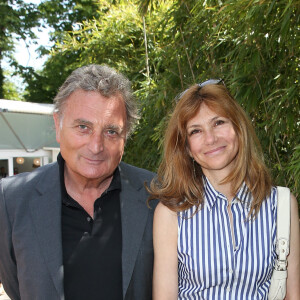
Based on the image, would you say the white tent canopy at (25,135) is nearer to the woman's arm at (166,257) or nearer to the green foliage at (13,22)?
the woman's arm at (166,257)

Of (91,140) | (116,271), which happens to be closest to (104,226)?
(116,271)

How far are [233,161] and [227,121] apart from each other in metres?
0.20

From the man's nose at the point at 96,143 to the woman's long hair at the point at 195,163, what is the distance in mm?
328

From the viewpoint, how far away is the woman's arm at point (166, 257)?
176 cm

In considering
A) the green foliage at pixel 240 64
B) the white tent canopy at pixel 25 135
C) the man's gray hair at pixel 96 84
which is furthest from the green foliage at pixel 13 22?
the man's gray hair at pixel 96 84

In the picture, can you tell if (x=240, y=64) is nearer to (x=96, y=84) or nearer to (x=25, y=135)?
(x=96, y=84)

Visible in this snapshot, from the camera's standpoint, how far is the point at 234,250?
174cm

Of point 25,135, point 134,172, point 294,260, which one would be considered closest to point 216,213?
point 294,260

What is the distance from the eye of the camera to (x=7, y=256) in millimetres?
1851

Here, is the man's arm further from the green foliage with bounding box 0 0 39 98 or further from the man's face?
the green foliage with bounding box 0 0 39 98

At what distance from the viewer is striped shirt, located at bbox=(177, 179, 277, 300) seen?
1.71 metres

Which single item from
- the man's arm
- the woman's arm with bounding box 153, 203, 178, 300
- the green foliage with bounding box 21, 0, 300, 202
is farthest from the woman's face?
the man's arm

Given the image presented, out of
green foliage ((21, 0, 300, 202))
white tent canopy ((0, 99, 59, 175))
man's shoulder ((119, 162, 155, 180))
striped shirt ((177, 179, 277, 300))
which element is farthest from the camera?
white tent canopy ((0, 99, 59, 175))

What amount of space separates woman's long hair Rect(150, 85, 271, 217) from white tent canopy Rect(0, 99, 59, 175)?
4.61 metres
